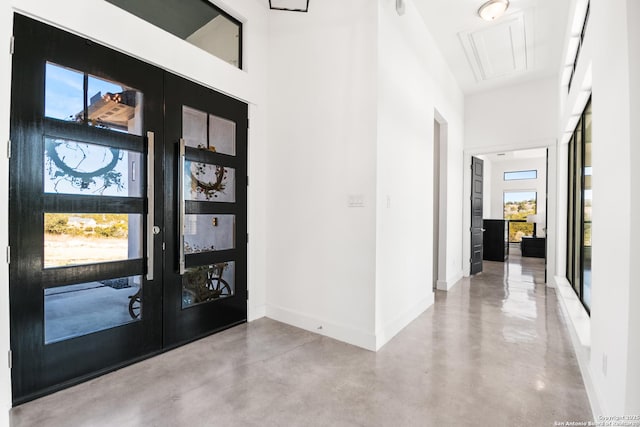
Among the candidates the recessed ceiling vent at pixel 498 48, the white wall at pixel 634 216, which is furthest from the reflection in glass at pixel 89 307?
the recessed ceiling vent at pixel 498 48

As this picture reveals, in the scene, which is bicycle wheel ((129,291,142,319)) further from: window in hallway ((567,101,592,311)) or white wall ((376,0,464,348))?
window in hallway ((567,101,592,311))

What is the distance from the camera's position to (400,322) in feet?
10.6

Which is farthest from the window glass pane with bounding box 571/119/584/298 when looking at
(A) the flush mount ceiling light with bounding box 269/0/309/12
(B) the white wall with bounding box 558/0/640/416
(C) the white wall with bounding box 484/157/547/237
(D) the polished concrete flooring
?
(C) the white wall with bounding box 484/157/547/237

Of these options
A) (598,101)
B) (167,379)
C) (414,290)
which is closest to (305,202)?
(414,290)

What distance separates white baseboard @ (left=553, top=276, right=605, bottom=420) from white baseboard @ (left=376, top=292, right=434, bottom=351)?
1.42 meters

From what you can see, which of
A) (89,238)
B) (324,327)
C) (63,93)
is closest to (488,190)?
(324,327)

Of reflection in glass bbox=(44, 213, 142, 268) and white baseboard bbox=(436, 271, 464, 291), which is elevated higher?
reflection in glass bbox=(44, 213, 142, 268)

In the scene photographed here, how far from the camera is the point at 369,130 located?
9.24 ft

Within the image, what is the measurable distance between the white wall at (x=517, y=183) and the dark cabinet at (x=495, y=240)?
10.7 feet

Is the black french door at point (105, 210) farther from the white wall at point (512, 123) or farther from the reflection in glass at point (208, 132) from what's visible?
the white wall at point (512, 123)

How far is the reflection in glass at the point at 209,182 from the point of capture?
2871 mm

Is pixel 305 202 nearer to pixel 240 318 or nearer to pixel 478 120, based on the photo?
pixel 240 318

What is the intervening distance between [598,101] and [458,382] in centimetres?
209

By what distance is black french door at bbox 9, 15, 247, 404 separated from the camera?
1947 millimetres
